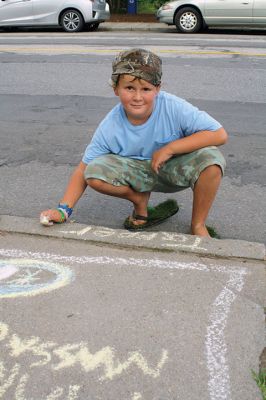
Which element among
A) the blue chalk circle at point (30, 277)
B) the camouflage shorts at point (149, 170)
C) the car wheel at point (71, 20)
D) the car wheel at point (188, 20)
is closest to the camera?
the blue chalk circle at point (30, 277)

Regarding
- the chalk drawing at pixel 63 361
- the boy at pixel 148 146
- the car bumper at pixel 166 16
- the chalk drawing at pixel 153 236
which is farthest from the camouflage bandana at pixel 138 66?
the car bumper at pixel 166 16

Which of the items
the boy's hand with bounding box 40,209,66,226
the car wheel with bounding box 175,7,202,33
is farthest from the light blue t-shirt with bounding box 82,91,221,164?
the car wheel with bounding box 175,7,202,33

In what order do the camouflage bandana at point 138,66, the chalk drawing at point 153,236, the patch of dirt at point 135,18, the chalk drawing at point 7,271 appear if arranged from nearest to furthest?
the chalk drawing at point 7,271 < the camouflage bandana at point 138,66 < the chalk drawing at point 153,236 < the patch of dirt at point 135,18

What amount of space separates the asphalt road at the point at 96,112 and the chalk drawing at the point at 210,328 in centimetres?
72

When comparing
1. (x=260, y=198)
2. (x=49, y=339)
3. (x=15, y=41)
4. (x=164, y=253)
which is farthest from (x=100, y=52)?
(x=49, y=339)

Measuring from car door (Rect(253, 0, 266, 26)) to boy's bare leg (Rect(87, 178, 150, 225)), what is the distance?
12.0m

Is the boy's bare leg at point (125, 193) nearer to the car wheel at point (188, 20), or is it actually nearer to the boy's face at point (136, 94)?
the boy's face at point (136, 94)

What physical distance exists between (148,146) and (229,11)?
12053mm

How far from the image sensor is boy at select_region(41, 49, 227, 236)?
3.13 metres

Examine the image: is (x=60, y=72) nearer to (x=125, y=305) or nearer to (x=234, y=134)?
(x=234, y=134)

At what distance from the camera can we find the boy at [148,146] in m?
3.13

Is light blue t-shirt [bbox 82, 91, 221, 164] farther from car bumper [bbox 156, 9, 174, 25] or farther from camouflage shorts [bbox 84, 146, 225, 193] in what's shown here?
car bumper [bbox 156, 9, 174, 25]

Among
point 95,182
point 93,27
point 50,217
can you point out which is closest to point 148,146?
point 95,182

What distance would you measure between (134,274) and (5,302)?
657 millimetres
